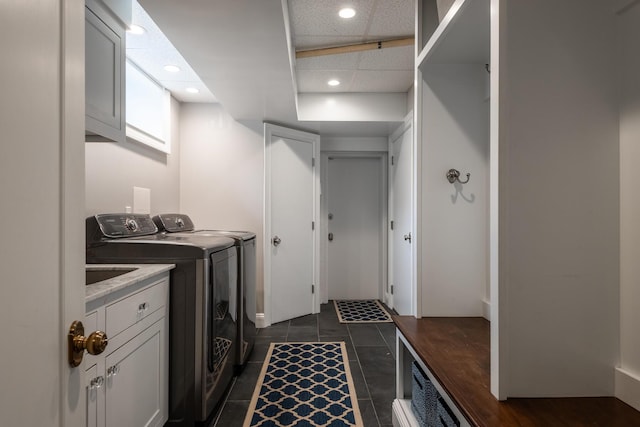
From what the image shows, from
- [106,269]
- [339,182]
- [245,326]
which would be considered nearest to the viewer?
[106,269]

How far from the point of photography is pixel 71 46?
2.21ft

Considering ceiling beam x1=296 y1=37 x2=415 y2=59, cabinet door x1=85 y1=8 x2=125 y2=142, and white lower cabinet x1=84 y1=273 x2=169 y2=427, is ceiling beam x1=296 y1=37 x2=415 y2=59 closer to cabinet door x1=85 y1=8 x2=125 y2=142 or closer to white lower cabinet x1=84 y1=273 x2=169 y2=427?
cabinet door x1=85 y1=8 x2=125 y2=142

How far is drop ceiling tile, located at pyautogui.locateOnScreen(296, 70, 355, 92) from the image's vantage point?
10.1ft

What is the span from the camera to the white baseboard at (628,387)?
0.93 metres

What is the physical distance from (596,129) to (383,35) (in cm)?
182

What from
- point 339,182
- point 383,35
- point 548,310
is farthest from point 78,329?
point 339,182

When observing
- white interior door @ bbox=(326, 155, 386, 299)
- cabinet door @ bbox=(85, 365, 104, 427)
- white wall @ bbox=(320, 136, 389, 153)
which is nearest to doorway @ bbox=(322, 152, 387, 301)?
white interior door @ bbox=(326, 155, 386, 299)

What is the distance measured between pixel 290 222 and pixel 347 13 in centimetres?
218

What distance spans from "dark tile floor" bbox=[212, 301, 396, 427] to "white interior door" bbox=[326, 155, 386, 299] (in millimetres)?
542

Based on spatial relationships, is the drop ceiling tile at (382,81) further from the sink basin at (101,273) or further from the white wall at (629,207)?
the sink basin at (101,273)

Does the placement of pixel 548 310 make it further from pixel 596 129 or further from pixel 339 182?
pixel 339 182

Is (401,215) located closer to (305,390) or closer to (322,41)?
(322,41)

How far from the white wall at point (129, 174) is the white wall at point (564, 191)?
7.58ft

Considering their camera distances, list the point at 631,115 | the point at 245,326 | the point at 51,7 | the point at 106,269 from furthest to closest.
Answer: the point at 245,326
the point at 106,269
the point at 631,115
the point at 51,7
